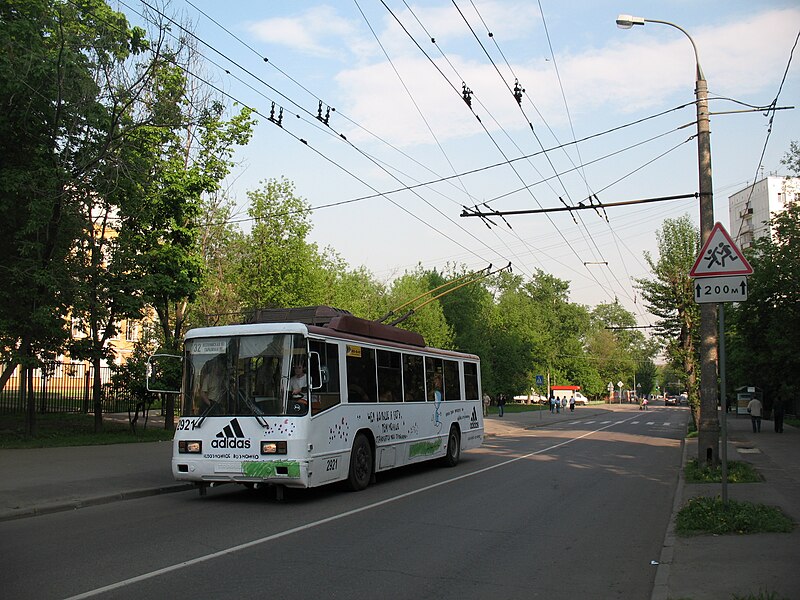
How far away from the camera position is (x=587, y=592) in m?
6.75

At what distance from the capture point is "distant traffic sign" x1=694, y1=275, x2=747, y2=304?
9648 mm

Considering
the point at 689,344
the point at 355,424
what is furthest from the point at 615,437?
the point at 355,424

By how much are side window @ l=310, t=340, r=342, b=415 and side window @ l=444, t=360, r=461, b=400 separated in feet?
19.7

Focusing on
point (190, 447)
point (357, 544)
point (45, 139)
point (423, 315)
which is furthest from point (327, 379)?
point (423, 315)

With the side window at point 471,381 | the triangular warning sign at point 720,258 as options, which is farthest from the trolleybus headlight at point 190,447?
the side window at point 471,381

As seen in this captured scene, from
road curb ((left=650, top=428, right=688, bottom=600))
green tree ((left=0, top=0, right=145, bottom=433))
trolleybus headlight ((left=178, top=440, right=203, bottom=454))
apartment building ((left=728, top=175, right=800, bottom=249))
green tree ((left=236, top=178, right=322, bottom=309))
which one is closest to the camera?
road curb ((left=650, top=428, right=688, bottom=600))

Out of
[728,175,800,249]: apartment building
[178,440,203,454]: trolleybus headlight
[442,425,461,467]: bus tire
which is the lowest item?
[442,425,461,467]: bus tire

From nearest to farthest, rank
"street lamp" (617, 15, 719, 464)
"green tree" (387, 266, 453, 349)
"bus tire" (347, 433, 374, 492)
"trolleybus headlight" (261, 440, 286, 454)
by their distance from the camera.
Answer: "trolleybus headlight" (261, 440, 286, 454) → "bus tire" (347, 433, 374, 492) → "street lamp" (617, 15, 719, 464) → "green tree" (387, 266, 453, 349)

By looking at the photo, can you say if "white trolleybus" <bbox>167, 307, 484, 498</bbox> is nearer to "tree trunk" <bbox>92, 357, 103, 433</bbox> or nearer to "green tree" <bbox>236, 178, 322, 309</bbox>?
"tree trunk" <bbox>92, 357, 103, 433</bbox>

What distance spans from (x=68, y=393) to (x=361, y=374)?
19056mm

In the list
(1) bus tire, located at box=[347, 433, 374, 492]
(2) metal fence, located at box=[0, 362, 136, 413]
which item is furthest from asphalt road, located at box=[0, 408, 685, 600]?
(2) metal fence, located at box=[0, 362, 136, 413]

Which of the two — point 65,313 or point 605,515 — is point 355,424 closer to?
point 605,515

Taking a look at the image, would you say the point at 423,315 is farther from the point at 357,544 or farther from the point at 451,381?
the point at 357,544

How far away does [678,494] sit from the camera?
13109 mm
